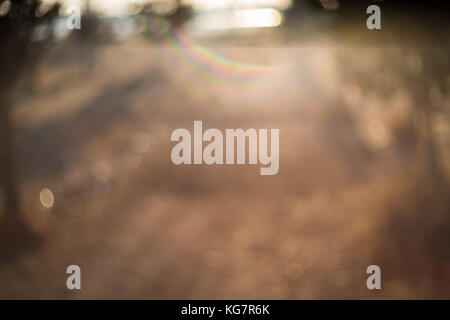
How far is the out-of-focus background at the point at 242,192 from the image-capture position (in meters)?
6.33

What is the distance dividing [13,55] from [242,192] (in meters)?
6.07

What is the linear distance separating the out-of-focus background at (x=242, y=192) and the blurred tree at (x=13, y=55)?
0.02 meters

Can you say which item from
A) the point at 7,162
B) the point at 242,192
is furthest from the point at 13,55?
the point at 242,192

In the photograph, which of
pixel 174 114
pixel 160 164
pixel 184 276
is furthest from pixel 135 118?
pixel 184 276

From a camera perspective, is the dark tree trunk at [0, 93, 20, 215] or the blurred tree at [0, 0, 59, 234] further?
the dark tree trunk at [0, 93, 20, 215]

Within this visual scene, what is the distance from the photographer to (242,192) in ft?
35.7

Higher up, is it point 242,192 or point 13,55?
point 13,55

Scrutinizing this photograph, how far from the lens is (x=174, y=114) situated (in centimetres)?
1794

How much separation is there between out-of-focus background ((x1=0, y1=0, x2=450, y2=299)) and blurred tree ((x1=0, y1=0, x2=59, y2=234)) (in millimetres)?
24

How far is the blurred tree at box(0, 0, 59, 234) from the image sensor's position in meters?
6.48

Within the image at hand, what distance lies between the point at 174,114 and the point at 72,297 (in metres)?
12.7

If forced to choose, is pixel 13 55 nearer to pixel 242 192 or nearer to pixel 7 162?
pixel 7 162

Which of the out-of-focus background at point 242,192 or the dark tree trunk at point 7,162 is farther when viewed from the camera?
the dark tree trunk at point 7,162
